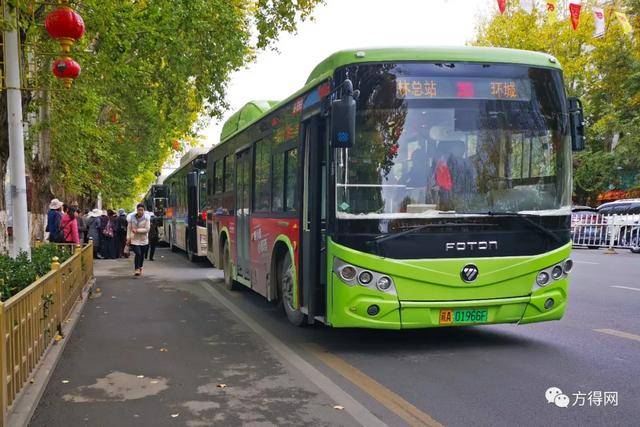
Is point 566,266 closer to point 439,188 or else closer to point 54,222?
point 439,188

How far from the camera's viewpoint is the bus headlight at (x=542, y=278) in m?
7.15

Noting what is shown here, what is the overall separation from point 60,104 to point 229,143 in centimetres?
749

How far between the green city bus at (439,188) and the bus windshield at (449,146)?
0.01 m

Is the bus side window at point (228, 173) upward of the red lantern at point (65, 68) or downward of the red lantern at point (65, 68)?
downward

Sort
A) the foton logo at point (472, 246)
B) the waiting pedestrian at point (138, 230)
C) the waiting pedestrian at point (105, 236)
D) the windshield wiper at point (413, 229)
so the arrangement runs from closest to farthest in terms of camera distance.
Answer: the windshield wiper at point (413, 229), the foton logo at point (472, 246), the waiting pedestrian at point (138, 230), the waiting pedestrian at point (105, 236)

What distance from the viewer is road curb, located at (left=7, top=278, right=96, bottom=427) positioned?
4719mm

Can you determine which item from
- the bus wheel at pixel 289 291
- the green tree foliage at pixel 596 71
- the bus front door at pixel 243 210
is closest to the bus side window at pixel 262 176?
the bus front door at pixel 243 210

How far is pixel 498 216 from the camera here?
696cm

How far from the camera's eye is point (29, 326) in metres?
5.63

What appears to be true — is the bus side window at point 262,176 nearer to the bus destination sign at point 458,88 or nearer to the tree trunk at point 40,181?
the bus destination sign at point 458,88

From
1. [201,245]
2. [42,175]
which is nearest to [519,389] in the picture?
[201,245]

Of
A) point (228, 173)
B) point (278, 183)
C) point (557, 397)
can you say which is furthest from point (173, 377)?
point (228, 173)

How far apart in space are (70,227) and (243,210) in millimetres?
5395

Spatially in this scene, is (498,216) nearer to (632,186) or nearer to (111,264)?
(111,264)
